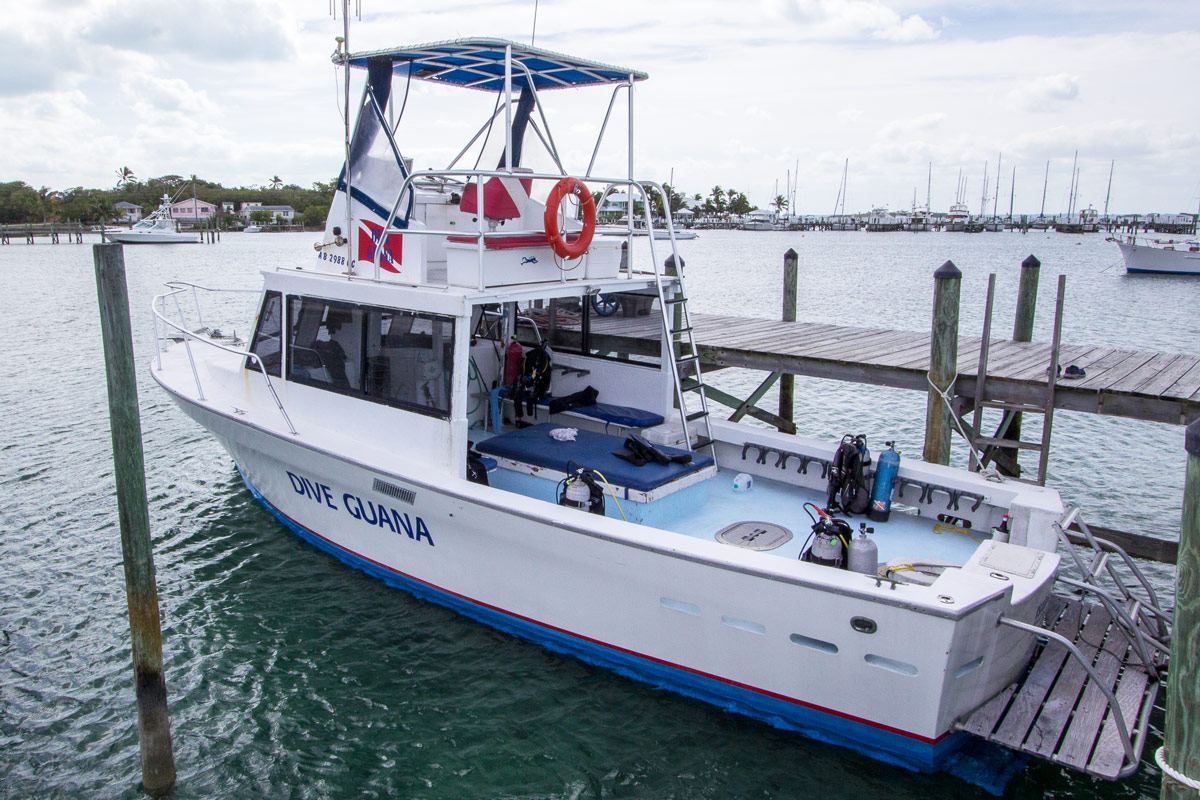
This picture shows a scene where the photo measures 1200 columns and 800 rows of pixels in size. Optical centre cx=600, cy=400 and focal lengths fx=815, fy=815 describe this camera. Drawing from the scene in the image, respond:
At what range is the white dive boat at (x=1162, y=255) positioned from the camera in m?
41.5

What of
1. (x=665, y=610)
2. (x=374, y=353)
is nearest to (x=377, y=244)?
(x=374, y=353)

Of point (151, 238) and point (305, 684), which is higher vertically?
point (151, 238)

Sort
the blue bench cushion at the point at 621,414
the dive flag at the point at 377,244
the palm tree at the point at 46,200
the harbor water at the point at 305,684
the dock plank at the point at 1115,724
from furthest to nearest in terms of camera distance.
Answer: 1. the palm tree at the point at 46,200
2. the blue bench cushion at the point at 621,414
3. the dive flag at the point at 377,244
4. the harbor water at the point at 305,684
5. the dock plank at the point at 1115,724

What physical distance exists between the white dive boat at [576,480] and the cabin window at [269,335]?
2cm

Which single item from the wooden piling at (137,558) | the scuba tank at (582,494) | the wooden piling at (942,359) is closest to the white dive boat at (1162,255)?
the wooden piling at (942,359)

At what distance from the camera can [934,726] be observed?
14.2ft

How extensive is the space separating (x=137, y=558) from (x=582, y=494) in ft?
8.62

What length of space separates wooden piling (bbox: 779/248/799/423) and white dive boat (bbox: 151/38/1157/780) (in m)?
3.59

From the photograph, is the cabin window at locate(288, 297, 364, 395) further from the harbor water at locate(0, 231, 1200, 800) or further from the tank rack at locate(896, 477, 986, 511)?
the tank rack at locate(896, 477, 986, 511)

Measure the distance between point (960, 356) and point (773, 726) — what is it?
5.37 meters

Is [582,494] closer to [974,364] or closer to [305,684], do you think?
[305,684]

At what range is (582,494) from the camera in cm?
541

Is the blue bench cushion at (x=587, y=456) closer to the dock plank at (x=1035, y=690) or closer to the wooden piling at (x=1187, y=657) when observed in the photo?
the dock plank at (x=1035, y=690)

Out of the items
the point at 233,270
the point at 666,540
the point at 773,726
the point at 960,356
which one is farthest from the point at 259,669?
the point at 233,270
